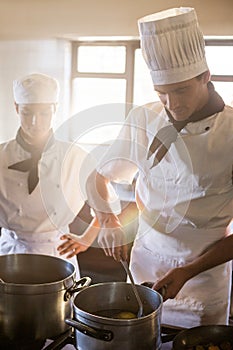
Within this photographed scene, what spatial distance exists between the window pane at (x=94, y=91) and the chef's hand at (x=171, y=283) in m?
3.98

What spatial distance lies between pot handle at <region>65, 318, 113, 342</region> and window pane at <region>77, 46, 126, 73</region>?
430 cm

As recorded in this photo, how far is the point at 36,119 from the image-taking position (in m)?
1.79

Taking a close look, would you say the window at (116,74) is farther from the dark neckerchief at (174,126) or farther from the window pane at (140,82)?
the dark neckerchief at (174,126)

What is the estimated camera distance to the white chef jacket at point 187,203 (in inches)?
52.5

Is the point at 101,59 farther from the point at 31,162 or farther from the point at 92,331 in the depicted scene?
the point at 92,331

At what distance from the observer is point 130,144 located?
57.4 inches

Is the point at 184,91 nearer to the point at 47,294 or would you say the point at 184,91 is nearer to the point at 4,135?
the point at 47,294

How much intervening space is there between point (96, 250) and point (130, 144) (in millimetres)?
1706

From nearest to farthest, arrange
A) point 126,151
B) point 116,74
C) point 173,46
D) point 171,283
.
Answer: point 171,283, point 173,46, point 126,151, point 116,74

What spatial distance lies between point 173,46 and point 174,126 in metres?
0.22

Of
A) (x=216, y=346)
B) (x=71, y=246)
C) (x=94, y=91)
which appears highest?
(x=216, y=346)

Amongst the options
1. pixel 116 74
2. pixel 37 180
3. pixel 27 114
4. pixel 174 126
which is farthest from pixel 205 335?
pixel 116 74

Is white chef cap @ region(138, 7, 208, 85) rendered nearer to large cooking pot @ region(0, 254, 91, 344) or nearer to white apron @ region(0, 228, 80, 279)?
large cooking pot @ region(0, 254, 91, 344)

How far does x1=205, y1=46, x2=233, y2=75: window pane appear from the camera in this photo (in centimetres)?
443
